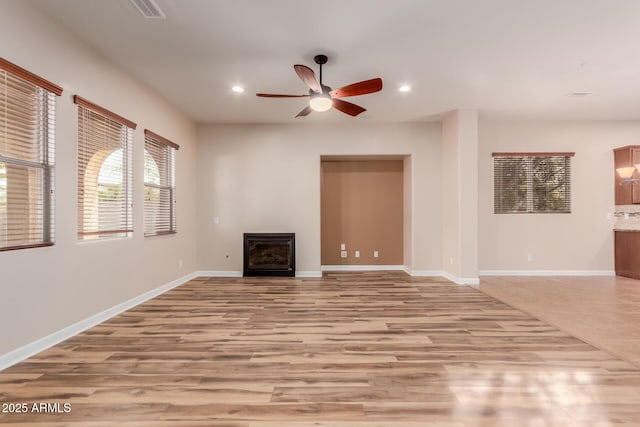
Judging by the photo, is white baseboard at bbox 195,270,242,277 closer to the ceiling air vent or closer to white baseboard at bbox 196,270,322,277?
white baseboard at bbox 196,270,322,277

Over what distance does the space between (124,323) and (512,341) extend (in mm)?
3777

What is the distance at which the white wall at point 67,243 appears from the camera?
2.38m

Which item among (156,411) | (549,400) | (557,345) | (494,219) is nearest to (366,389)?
(549,400)

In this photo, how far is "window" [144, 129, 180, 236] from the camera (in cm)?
434

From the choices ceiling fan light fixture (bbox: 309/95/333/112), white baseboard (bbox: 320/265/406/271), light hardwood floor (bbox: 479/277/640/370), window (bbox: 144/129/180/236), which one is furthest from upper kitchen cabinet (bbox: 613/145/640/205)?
window (bbox: 144/129/180/236)

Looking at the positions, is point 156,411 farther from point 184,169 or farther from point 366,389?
point 184,169

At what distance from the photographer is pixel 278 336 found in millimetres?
2924

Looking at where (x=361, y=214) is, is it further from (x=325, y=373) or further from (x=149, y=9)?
(x=149, y=9)

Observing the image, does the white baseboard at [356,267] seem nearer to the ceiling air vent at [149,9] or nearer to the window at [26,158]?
the window at [26,158]

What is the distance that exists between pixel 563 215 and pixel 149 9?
22.7 ft

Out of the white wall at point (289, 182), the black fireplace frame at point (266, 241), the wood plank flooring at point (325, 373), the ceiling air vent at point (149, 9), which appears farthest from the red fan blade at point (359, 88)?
the black fireplace frame at point (266, 241)

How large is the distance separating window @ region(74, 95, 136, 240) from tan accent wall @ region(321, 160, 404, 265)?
11.9 feet

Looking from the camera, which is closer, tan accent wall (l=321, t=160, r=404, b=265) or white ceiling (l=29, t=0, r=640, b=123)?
white ceiling (l=29, t=0, r=640, b=123)

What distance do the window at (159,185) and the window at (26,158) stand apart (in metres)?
1.55
